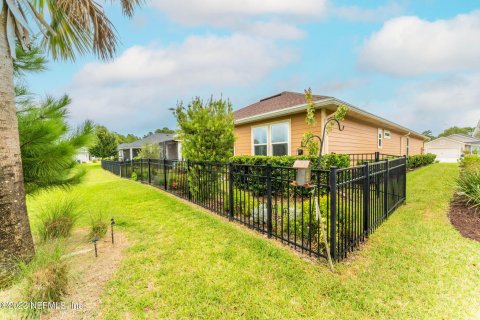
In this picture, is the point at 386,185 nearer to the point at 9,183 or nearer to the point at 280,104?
the point at 280,104

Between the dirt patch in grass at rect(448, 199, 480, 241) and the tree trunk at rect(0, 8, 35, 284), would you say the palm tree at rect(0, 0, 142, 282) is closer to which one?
the tree trunk at rect(0, 8, 35, 284)

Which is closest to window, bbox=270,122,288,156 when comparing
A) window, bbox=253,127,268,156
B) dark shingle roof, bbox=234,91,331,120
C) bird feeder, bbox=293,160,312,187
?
window, bbox=253,127,268,156

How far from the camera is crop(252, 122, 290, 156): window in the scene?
30.3 feet

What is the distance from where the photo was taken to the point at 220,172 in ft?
17.8

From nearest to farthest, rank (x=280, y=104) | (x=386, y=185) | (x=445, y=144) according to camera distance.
→ (x=386, y=185), (x=280, y=104), (x=445, y=144)

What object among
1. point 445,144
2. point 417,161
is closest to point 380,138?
point 417,161

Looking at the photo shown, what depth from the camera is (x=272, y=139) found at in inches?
384

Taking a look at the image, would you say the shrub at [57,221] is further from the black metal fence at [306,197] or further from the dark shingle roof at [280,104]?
the dark shingle roof at [280,104]

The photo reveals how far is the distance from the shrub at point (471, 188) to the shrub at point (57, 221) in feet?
28.1

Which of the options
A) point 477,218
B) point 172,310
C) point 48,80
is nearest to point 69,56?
point 48,80

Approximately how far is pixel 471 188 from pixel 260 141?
7133mm

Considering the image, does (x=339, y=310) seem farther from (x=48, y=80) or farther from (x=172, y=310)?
(x=48, y=80)

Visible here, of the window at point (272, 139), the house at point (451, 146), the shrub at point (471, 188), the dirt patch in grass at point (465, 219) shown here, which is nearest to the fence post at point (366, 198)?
the dirt patch in grass at point (465, 219)

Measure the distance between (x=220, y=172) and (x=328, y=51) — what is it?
11305mm
